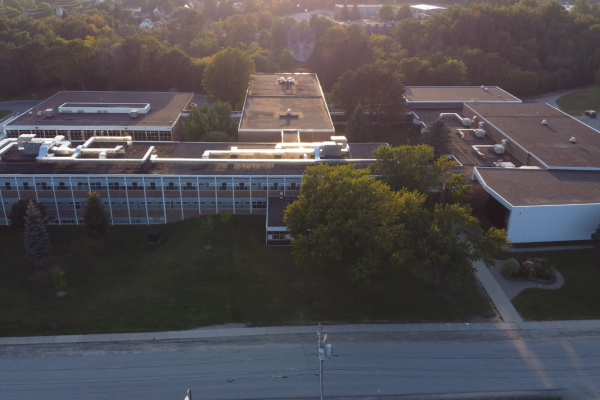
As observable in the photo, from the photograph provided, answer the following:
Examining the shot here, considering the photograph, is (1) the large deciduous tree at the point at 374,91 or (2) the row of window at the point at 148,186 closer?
(2) the row of window at the point at 148,186

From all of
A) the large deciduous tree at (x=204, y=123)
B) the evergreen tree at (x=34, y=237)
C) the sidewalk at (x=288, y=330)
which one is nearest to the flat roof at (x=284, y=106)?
the large deciduous tree at (x=204, y=123)

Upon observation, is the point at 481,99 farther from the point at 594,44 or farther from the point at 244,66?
the point at 594,44

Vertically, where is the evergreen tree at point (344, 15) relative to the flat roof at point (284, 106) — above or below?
above

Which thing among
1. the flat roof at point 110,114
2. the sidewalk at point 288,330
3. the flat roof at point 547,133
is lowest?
the sidewalk at point 288,330

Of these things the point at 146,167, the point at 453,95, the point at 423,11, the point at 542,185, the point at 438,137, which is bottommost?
the point at 542,185

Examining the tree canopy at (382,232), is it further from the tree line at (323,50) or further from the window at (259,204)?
the tree line at (323,50)

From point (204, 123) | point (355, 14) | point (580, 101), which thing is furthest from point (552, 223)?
point (355, 14)

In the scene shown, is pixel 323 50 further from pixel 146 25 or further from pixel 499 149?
pixel 146 25
